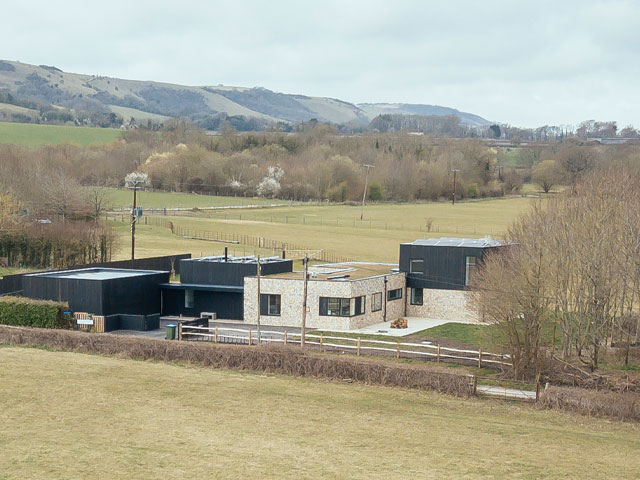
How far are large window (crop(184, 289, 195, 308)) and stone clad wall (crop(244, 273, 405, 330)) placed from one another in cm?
318

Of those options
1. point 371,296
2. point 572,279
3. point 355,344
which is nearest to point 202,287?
point 371,296

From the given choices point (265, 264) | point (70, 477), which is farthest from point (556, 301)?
point (70, 477)

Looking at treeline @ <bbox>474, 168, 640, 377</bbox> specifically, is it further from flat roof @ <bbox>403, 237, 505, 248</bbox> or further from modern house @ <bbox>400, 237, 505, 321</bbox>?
flat roof @ <bbox>403, 237, 505, 248</bbox>

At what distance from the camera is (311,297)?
4581cm

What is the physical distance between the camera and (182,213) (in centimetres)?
10719

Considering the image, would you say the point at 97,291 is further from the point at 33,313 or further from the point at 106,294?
the point at 33,313

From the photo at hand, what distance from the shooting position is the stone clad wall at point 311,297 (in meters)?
45.3

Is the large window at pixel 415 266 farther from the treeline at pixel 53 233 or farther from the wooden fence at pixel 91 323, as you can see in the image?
the treeline at pixel 53 233

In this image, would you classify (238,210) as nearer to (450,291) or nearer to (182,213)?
(182,213)

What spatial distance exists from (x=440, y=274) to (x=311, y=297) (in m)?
7.94

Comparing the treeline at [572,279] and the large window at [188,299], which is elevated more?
the treeline at [572,279]

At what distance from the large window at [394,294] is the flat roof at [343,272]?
1012 mm

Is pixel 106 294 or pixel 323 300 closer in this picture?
pixel 106 294

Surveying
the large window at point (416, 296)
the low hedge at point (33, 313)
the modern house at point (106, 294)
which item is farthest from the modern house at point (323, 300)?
the low hedge at point (33, 313)
